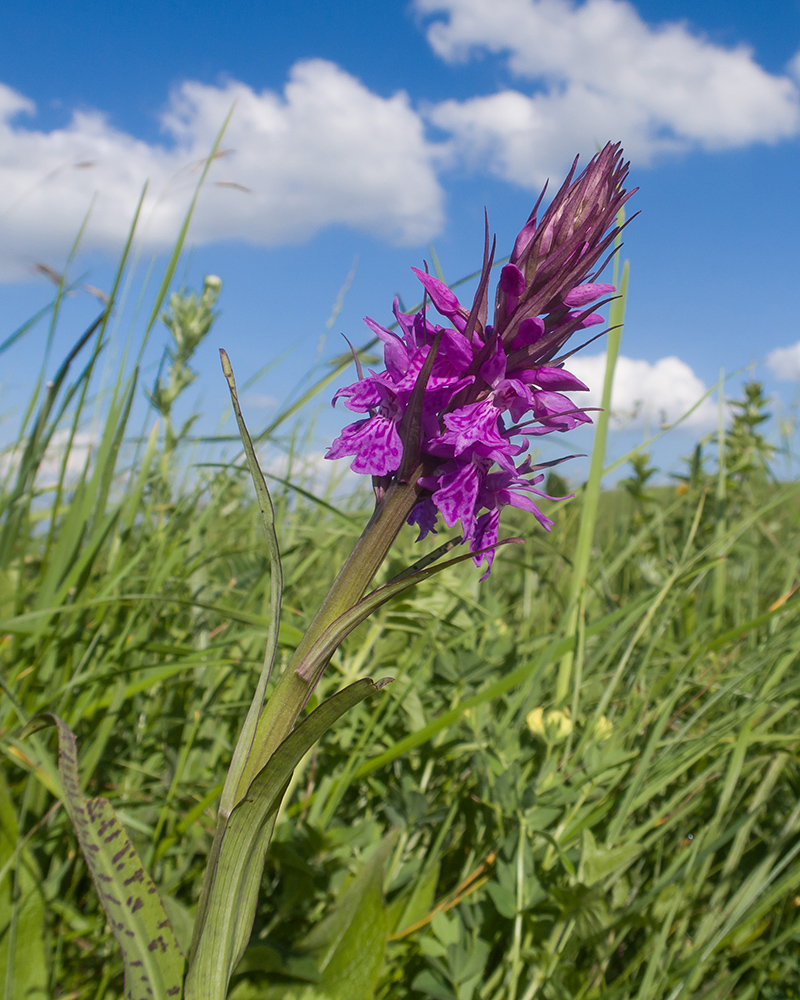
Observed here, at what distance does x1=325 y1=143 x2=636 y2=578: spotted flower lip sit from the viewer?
94 centimetres

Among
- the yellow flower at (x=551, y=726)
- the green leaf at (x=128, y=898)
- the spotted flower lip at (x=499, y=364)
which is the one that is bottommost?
the green leaf at (x=128, y=898)

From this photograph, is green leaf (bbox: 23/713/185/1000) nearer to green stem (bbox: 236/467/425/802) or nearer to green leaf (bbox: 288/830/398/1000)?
green stem (bbox: 236/467/425/802)

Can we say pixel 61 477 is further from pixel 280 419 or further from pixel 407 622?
pixel 407 622

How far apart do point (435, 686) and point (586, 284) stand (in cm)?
135

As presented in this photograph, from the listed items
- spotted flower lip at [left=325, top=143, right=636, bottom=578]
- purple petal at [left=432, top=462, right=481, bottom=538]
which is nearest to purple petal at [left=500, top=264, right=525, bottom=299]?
spotted flower lip at [left=325, top=143, right=636, bottom=578]

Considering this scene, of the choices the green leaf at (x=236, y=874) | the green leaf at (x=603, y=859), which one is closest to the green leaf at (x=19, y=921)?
the green leaf at (x=236, y=874)

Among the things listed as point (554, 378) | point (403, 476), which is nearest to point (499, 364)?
point (554, 378)

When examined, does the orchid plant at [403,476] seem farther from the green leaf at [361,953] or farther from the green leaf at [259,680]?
the green leaf at [361,953]

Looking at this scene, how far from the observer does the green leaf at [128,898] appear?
92 centimetres

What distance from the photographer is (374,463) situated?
953 mm

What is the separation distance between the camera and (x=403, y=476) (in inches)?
37.0

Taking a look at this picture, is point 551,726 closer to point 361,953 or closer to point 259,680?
point 361,953

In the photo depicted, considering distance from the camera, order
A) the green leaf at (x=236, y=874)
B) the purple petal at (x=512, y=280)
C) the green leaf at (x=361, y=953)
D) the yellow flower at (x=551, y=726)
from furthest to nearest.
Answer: the yellow flower at (x=551, y=726)
the green leaf at (x=361, y=953)
the purple petal at (x=512, y=280)
the green leaf at (x=236, y=874)

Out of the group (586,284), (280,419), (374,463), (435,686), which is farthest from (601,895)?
(280,419)
